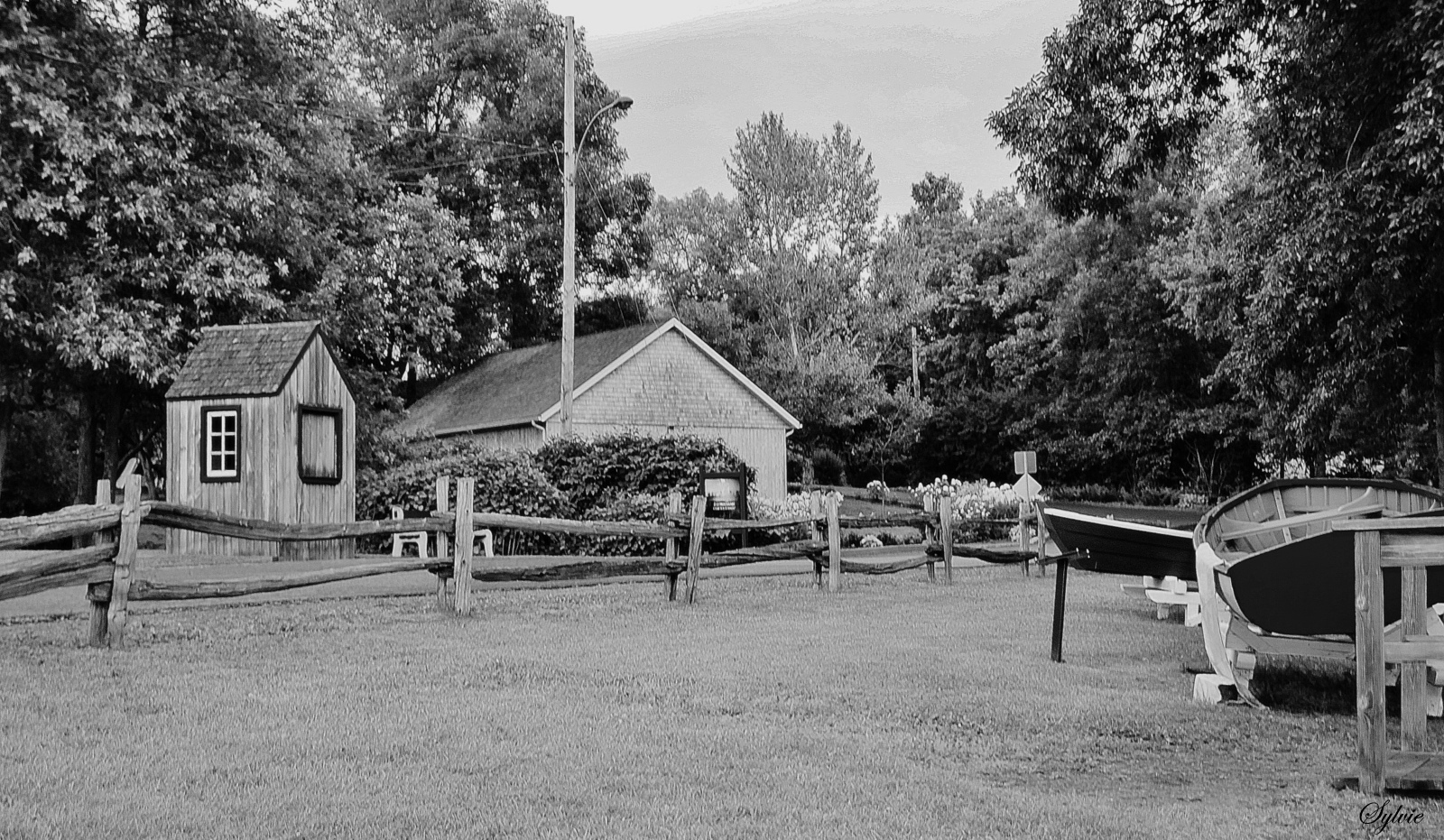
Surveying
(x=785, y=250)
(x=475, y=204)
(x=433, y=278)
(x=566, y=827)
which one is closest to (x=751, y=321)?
(x=785, y=250)

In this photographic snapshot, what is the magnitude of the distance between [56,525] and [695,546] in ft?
24.1

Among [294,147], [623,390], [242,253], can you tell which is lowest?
[623,390]

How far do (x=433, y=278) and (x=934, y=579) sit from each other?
17820mm

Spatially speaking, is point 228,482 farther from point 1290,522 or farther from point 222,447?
point 1290,522

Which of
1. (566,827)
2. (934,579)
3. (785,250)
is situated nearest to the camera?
(566,827)

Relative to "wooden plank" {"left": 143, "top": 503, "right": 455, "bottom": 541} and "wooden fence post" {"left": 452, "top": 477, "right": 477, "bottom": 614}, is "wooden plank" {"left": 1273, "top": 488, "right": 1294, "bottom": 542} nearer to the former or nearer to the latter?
"wooden fence post" {"left": 452, "top": 477, "right": 477, "bottom": 614}

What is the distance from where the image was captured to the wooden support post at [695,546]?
50.2ft

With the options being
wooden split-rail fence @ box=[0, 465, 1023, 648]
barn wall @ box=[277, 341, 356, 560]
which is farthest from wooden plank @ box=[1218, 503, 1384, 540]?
barn wall @ box=[277, 341, 356, 560]

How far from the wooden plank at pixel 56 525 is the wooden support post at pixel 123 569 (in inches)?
3.4

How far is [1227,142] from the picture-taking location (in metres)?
39.2

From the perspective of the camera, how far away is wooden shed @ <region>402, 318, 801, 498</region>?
3444cm

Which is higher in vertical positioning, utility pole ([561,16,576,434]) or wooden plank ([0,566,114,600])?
utility pole ([561,16,576,434])

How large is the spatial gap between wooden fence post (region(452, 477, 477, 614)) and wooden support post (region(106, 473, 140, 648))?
3425mm

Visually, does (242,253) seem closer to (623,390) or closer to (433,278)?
(433,278)
